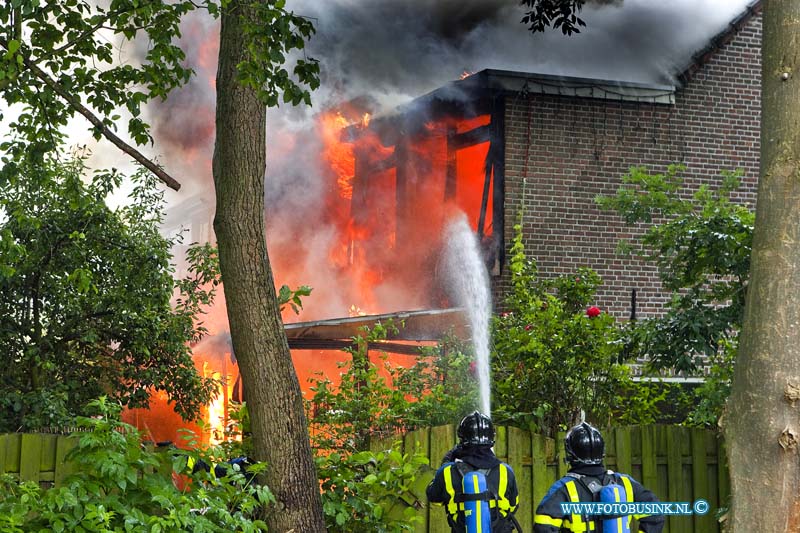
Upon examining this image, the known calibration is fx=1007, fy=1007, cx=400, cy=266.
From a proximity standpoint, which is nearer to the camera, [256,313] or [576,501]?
[576,501]

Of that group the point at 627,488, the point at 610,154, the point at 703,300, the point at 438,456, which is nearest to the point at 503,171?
the point at 610,154

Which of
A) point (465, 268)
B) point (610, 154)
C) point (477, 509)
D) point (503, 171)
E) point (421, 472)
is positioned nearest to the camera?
point (477, 509)

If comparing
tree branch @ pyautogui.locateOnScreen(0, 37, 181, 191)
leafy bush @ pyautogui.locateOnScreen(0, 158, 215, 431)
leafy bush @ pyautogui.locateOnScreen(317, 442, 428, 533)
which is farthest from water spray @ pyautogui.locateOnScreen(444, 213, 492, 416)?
tree branch @ pyautogui.locateOnScreen(0, 37, 181, 191)

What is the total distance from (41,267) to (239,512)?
16.9 ft

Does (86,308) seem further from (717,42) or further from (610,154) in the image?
(717,42)

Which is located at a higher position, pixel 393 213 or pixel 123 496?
pixel 393 213

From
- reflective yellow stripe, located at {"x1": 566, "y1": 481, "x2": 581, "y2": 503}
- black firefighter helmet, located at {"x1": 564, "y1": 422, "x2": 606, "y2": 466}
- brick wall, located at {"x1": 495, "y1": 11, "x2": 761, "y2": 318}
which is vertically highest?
brick wall, located at {"x1": 495, "y1": 11, "x2": 761, "y2": 318}

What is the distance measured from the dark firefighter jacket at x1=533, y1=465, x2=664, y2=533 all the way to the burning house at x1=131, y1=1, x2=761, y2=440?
670 centimetres

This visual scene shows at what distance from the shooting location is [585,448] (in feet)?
17.8

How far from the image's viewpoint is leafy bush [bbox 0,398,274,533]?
17.8ft

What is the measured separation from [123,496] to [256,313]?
1403 millimetres

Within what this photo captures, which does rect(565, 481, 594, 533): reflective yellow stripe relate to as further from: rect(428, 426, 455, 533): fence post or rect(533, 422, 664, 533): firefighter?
rect(428, 426, 455, 533): fence post

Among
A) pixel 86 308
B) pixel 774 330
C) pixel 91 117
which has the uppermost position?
pixel 91 117

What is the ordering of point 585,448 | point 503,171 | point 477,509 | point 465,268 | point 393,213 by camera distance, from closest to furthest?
point 585,448
point 477,509
point 503,171
point 465,268
point 393,213
